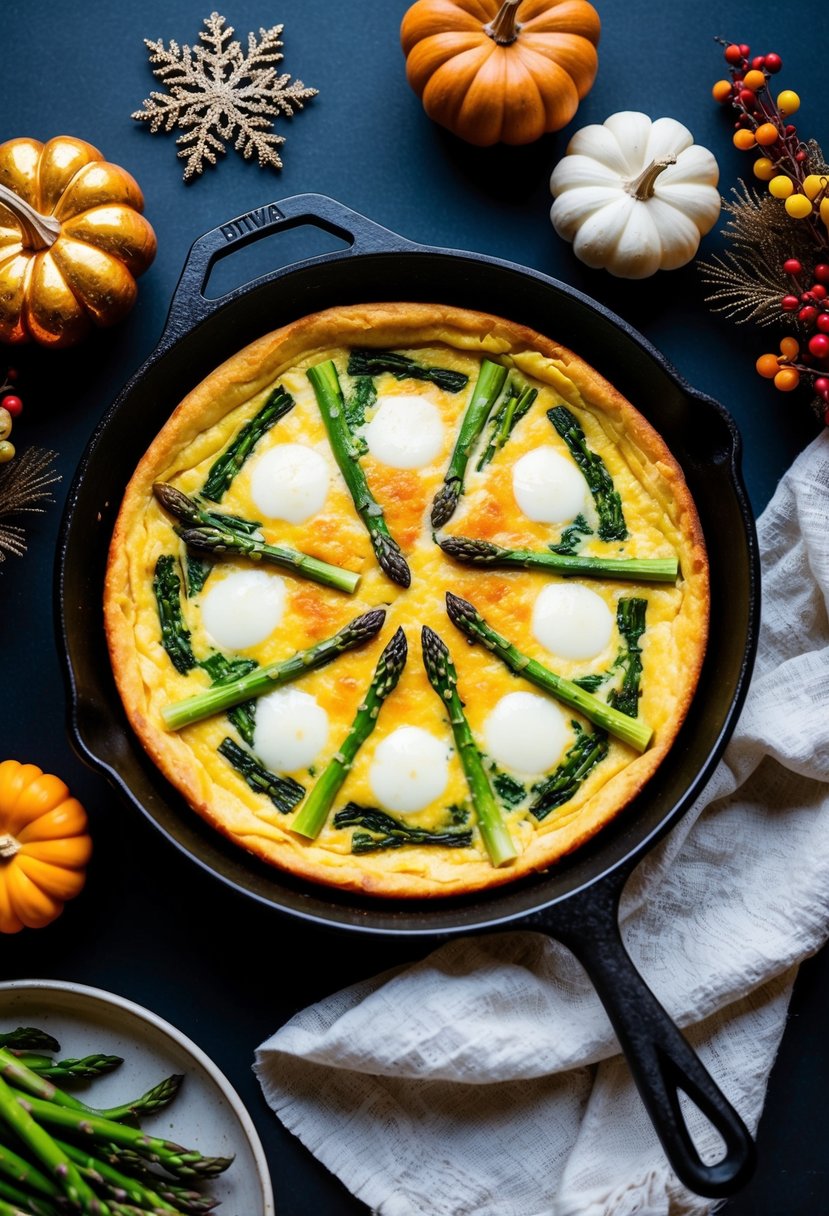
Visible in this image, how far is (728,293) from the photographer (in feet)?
15.4

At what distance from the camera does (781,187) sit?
4.70 meters

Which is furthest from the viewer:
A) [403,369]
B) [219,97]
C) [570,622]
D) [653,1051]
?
[219,97]

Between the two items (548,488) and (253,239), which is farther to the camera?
(548,488)

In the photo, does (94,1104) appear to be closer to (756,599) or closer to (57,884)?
(57,884)

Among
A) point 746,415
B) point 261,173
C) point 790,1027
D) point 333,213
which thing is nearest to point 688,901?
point 790,1027

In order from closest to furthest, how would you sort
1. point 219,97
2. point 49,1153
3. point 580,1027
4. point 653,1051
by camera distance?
point 653,1051 → point 49,1153 → point 580,1027 → point 219,97

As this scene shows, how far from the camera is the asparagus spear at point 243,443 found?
4828 mm

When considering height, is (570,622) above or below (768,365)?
below

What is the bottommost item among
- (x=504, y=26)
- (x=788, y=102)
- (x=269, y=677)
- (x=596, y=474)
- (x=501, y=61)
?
(x=269, y=677)

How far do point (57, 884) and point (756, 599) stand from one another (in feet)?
9.37

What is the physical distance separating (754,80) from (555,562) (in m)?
2.17

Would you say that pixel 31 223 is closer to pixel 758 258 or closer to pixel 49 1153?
pixel 758 258

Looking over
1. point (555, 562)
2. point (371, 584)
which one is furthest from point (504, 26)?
point (371, 584)

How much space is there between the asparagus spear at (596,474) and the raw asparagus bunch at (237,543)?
1.03 m
